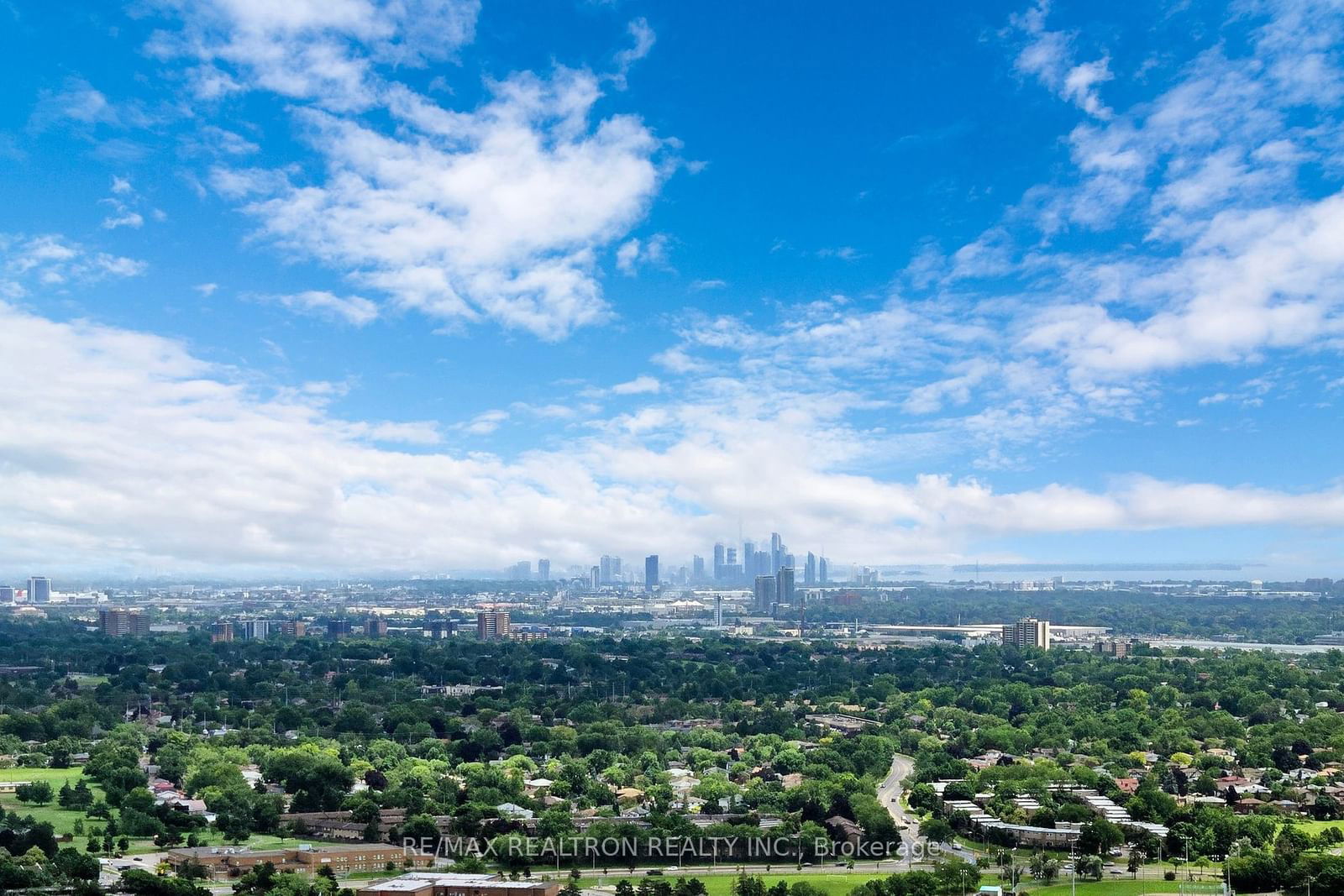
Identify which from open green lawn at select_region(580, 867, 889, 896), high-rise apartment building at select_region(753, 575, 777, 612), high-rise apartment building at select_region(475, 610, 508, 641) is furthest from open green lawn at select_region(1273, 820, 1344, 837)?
high-rise apartment building at select_region(753, 575, 777, 612)

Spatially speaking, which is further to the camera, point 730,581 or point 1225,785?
point 730,581

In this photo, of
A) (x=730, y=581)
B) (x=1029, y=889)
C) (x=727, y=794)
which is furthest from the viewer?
(x=730, y=581)

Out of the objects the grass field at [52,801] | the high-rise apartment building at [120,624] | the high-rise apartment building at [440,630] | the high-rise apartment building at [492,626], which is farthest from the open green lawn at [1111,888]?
the high-rise apartment building at [120,624]

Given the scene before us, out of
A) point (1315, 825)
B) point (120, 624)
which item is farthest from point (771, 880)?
point (120, 624)

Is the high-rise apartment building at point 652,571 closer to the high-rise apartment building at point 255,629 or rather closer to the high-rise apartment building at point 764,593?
the high-rise apartment building at point 764,593

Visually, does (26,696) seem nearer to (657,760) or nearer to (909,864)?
(657,760)

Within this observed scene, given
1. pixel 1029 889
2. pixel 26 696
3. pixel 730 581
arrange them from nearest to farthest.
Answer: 1. pixel 1029 889
2. pixel 26 696
3. pixel 730 581

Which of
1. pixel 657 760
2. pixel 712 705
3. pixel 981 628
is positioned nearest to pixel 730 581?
pixel 981 628
